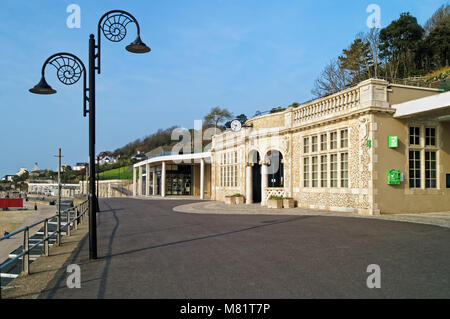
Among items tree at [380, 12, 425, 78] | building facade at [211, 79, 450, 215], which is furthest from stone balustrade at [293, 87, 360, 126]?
tree at [380, 12, 425, 78]

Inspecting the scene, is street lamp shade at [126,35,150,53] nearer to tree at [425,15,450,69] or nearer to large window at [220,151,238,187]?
large window at [220,151,238,187]

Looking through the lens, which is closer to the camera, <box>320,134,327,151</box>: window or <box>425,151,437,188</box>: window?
<box>425,151,437,188</box>: window

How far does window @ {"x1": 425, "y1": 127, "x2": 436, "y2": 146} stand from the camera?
1576cm

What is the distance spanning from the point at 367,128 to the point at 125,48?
35.0 feet

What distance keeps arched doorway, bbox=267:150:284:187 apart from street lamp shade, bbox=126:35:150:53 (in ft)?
49.7

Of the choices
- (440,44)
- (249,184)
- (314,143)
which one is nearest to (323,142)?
(314,143)

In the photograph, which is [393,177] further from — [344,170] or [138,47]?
[138,47]

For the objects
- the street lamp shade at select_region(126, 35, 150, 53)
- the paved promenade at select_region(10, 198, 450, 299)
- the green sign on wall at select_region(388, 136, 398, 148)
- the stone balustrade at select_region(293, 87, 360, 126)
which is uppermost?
the stone balustrade at select_region(293, 87, 360, 126)

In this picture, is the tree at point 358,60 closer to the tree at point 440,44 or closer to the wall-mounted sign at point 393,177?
the tree at point 440,44

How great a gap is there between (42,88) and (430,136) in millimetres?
14915

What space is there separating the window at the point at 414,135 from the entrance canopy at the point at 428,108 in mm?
516

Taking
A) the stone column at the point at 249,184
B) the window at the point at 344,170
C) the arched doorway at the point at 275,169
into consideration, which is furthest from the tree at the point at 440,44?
the window at the point at 344,170
